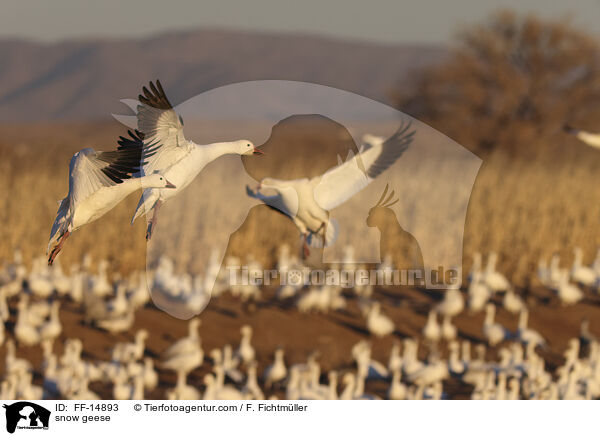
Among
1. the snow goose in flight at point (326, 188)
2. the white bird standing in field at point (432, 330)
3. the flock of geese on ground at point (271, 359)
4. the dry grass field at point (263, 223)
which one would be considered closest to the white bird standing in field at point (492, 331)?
the flock of geese on ground at point (271, 359)

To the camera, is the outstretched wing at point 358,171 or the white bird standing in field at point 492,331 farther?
the white bird standing in field at point 492,331

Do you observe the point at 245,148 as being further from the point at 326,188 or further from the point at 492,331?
the point at 492,331

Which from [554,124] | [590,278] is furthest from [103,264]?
[554,124]

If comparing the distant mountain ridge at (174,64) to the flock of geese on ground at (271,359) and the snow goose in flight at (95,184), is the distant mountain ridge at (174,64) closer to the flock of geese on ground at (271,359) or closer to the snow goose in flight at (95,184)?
the flock of geese on ground at (271,359)

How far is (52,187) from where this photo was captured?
577 inches

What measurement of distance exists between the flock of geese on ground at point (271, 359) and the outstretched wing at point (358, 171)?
151 inches

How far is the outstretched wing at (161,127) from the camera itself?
3.23m

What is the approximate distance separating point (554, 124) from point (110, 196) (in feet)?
100

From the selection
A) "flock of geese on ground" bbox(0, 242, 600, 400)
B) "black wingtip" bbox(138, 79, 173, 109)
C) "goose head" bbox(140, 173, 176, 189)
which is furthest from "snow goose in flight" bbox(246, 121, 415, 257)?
"flock of geese on ground" bbox(0, 242, 600, 400)

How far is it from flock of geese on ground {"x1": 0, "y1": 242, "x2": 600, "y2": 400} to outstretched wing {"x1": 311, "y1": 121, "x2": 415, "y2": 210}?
3845 mm

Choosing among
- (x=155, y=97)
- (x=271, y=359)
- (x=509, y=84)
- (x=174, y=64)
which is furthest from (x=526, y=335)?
(x=174, y=64)

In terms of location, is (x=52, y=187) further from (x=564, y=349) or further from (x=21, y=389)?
(x=564, y=349)
